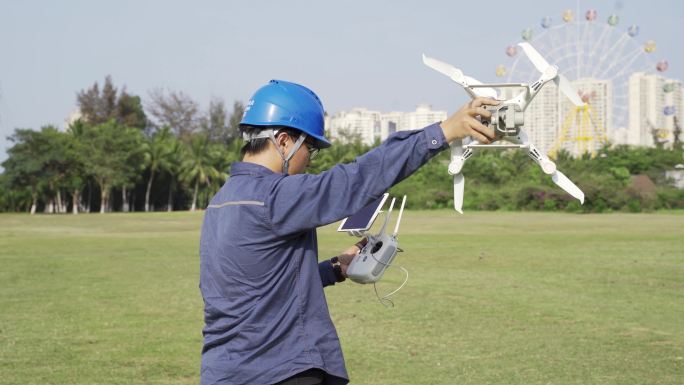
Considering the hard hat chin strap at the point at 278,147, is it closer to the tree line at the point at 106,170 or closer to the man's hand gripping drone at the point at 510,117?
the man's hand gripping drone at the point at 510,117

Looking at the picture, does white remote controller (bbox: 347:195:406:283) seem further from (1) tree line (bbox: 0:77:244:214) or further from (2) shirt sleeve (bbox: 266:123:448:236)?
(1) tree line (bbox: 0:77:244:214)

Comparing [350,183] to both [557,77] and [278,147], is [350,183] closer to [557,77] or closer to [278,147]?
[278,147]

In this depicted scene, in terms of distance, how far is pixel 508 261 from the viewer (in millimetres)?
20828

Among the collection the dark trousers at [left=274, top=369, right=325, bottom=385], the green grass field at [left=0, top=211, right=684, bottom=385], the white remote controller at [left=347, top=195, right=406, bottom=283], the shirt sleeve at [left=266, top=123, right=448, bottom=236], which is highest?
the shirt sleeve at [left=266, top=123, right=448, bottom=236]

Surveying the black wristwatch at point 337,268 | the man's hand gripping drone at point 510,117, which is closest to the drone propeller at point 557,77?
the man's hand gripping drone at point 510,117

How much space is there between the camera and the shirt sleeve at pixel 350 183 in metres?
3.10

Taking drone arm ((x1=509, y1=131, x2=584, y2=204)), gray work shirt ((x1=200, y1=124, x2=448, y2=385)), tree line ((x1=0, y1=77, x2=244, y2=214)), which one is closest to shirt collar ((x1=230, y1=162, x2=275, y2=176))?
gray work shirt ((x1=200, y1=124, x2=448, y2=385))

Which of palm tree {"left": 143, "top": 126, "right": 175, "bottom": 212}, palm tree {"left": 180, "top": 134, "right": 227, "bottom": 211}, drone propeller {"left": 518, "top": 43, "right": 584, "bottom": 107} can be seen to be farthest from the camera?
palm tree {"left": 180, "top": 134, "right": 227, "bottom": 211}

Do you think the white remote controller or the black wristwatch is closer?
the white remote controller

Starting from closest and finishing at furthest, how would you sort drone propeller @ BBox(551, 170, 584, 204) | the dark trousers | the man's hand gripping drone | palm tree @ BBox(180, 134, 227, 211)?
the man's hand gripping drone, drone propeller @ BBox(551, 170, 584, 204), the dark trousers, palm tree @ BBox(180, 134, 227, 211)

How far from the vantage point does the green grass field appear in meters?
8.64

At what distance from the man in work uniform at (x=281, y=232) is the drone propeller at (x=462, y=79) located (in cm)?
10

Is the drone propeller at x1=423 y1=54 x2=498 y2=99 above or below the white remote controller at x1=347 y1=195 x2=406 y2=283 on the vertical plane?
above

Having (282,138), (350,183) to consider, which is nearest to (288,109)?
(282,138)
